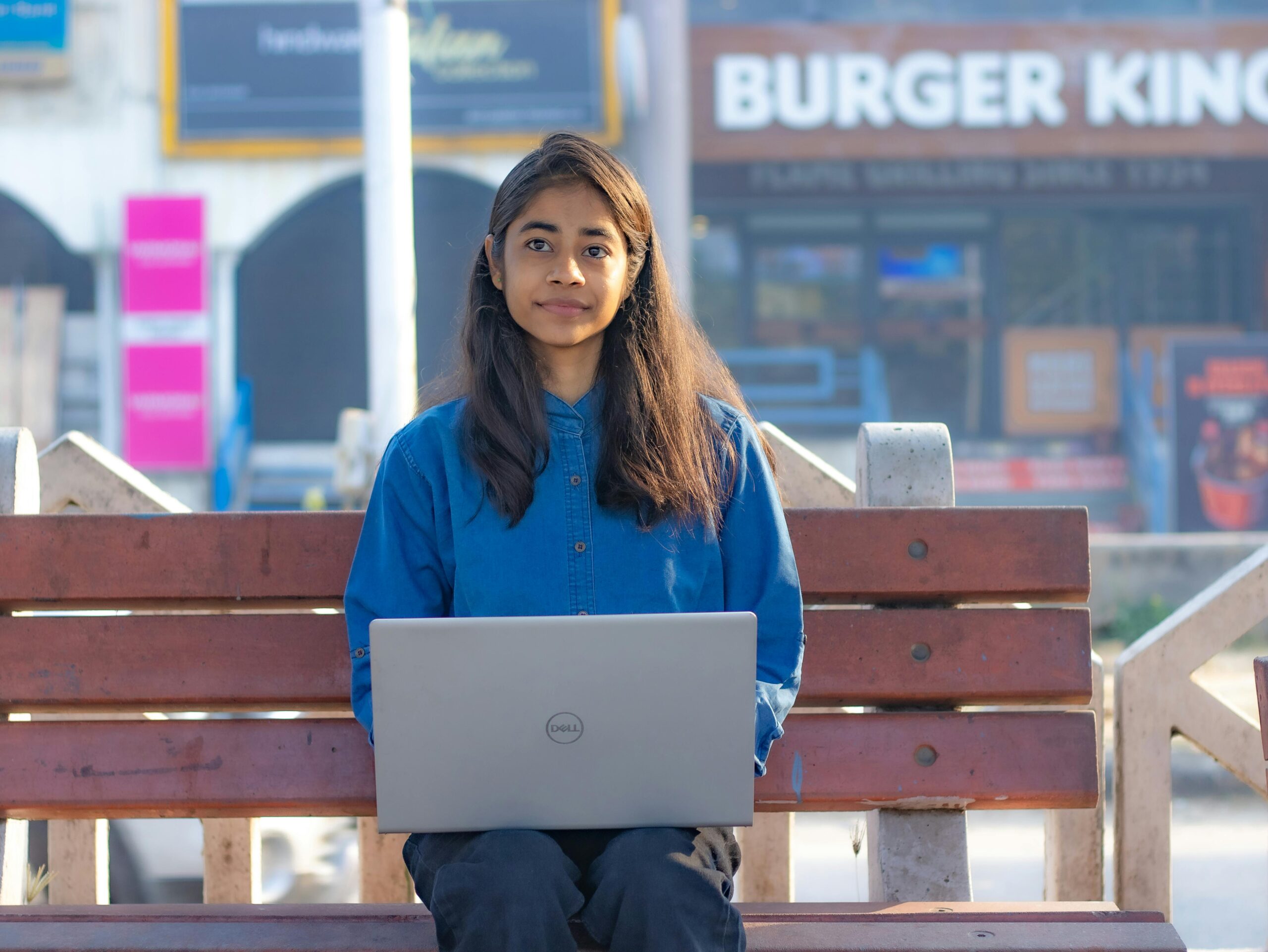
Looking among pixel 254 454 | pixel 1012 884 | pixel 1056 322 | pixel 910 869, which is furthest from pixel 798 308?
pixel 910 869

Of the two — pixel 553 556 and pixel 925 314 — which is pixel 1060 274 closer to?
pixel 925 314

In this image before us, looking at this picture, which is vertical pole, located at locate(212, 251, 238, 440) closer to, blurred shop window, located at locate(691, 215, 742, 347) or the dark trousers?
blurred shop window, located at locate(691, 215, 742, 347)

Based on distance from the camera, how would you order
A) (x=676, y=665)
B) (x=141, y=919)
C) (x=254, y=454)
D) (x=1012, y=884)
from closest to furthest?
(x=676, y=665), (x=141, y=919), (x=1012, y=884), (x=254, y=454)

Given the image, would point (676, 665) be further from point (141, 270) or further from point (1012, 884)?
point (141, 270)

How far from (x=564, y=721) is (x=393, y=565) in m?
0.52

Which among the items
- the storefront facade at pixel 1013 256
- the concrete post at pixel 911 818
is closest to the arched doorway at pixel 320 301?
the storefront facade at pixel 1013 256

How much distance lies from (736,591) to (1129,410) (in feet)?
42.7

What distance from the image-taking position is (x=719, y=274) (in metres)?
14.6

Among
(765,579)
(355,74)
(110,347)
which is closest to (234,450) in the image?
(110,347)

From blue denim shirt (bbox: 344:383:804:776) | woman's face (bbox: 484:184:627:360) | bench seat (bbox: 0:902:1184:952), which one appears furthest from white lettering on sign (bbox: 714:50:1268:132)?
bench seat (bbox: 0:902:1184:952)

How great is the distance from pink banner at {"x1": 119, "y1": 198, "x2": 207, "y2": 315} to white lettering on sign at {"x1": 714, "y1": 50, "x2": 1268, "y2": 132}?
5.03 m

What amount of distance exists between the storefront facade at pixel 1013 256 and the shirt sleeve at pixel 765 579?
11.3 m

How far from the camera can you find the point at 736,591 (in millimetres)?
2268

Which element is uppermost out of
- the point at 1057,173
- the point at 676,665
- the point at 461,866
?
the point at 1057,173
